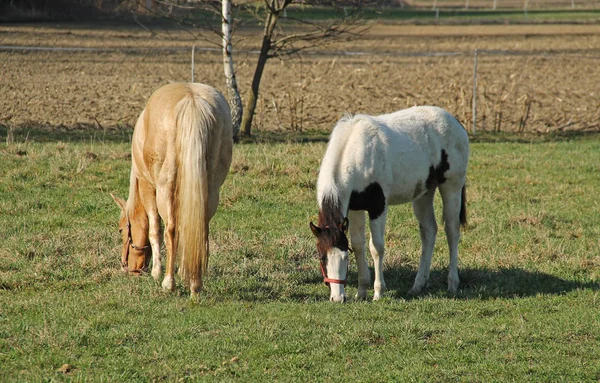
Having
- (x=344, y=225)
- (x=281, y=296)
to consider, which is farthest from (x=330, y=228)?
(x=281, y=296)

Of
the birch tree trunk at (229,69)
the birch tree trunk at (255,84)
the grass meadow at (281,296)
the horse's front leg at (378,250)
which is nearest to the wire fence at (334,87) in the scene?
the birch tree trunk at (255,84)

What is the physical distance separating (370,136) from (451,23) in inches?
1696

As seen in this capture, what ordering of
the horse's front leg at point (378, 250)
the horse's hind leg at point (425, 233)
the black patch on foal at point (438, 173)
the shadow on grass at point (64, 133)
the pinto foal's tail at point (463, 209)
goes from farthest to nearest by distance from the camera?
the shadow on grass at point (64, 133) < the pinto foal's tail at point (463, 209) < the horse's hind leg at point (425, 233) < the black patch on foal at point (438, 173) < the horse's front leg at point (378, 250)

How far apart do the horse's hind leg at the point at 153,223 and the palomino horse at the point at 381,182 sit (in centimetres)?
163

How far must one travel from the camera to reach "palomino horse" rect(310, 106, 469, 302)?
6969 mm

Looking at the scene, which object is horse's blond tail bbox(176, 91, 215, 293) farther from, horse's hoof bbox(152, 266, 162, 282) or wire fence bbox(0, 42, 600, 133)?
wire fence bbox(0, 42, 600, 133)

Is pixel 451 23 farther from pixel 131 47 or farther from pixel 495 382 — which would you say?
pixel 495 382

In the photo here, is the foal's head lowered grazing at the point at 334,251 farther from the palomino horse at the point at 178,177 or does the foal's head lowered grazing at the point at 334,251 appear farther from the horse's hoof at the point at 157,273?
the horse's hoof at the point at 157,273

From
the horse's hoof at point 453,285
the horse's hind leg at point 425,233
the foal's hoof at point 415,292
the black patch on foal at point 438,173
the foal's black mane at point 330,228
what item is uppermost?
the black patch on foal at point 438,173

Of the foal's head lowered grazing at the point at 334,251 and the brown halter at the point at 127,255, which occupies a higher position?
the foal's head lowered grazing at the point at 334,251

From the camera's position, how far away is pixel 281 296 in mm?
7422

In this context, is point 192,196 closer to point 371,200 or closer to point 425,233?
point 371,200

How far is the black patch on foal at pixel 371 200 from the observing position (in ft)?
24.0

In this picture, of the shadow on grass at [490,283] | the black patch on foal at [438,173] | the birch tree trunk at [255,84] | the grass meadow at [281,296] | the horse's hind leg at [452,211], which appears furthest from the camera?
the birch tree trunk at [255,84]
